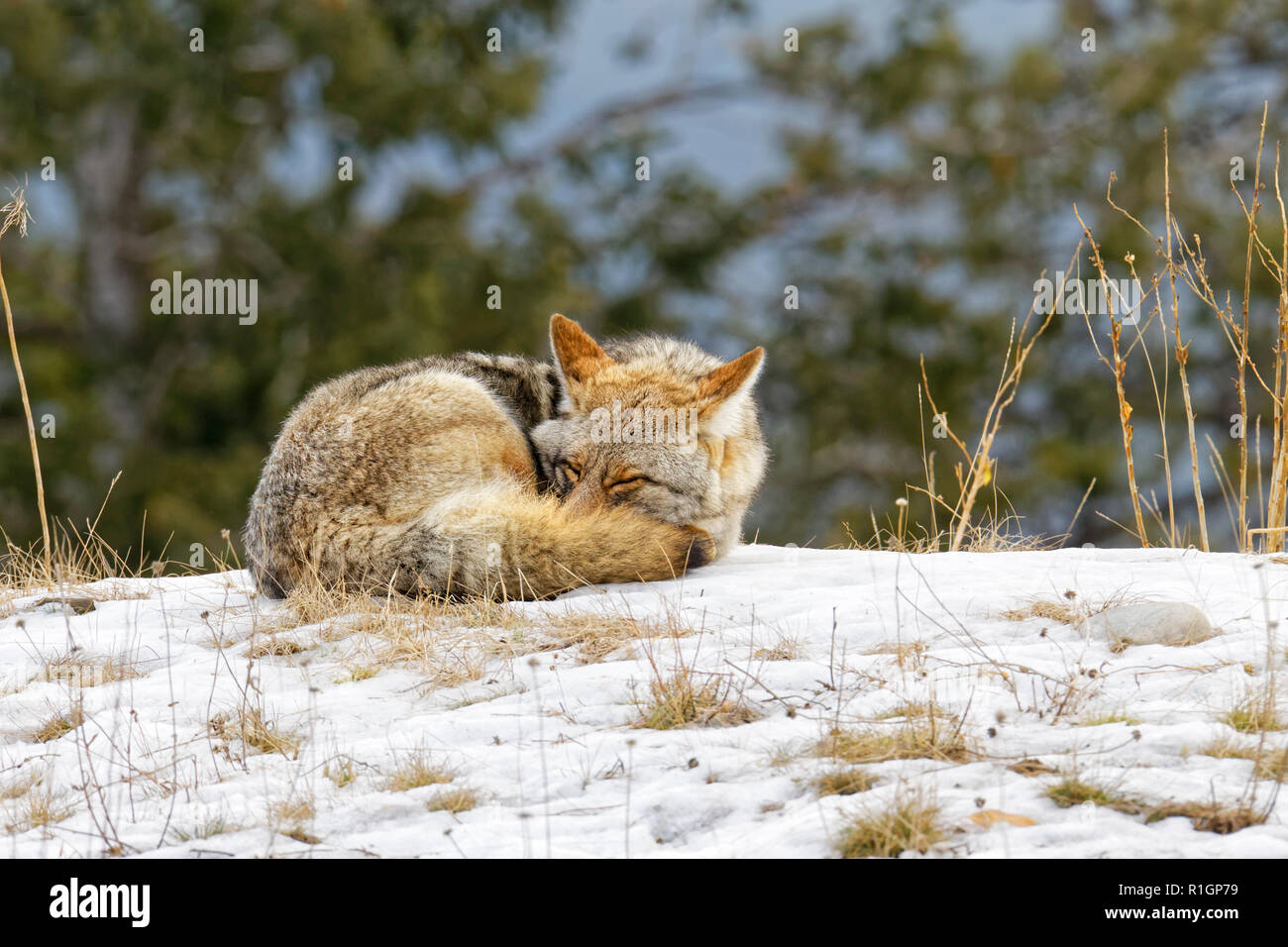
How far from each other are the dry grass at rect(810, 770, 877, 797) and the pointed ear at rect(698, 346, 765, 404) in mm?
3218

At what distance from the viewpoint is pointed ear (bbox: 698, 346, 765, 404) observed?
247 inches

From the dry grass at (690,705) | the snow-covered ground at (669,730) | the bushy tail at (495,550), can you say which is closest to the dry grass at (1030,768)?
the snow-covered ground at (669,730)

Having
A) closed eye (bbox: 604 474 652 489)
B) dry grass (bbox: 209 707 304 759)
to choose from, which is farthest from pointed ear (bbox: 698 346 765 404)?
dry grass (bbox: 209 707 304 759)

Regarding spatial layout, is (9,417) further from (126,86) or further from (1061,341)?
(1061,341)

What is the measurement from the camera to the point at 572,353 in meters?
6.52

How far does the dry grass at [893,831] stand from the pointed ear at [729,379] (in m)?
3.47

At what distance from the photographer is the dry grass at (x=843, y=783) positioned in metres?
3.25

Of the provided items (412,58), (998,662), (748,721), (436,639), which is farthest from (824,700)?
(412,58)

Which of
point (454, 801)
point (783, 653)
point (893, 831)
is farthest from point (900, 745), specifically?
point (454, 801)

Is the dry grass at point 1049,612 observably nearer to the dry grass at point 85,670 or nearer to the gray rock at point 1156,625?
the gray rock at point 1156,625

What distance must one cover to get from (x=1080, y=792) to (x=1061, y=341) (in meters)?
17.9

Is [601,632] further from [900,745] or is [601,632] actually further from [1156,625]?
[1156,625]

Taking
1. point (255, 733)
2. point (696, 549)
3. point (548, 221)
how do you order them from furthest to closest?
point (548, 221) < point (696, 549) < point (255, 733)

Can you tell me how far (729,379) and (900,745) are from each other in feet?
10.2
